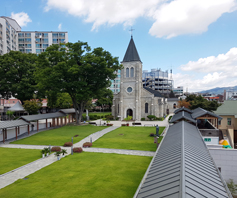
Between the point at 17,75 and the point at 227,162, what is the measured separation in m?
45.8

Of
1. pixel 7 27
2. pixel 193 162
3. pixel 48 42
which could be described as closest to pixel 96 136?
pixel 193 162

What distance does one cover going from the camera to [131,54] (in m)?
47.0

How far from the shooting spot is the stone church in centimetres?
4638

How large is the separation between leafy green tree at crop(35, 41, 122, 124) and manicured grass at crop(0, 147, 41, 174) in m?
14.7

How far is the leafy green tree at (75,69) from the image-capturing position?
32.3m

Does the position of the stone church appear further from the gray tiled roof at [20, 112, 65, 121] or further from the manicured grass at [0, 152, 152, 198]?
the manicured grass at [0, 152, 152, 198]

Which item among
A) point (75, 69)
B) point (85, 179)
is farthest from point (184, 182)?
point (75, 69)

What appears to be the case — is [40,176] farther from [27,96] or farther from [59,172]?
[27,96]

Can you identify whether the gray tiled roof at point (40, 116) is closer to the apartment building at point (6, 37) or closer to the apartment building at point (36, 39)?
the apartment building at point (6, 37)

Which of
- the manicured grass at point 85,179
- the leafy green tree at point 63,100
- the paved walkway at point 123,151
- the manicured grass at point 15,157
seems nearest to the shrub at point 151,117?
the leafy green tree at point 63,100

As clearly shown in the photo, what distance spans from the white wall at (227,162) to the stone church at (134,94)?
31.7 meters

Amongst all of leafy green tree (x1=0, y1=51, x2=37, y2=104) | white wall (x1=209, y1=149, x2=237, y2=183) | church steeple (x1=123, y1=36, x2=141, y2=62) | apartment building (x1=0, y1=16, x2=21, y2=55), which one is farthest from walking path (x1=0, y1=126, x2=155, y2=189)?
apartment building (x1=0, y1=16, x2=21, y2=55)

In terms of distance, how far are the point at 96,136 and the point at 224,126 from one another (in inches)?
865

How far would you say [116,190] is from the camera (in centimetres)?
1059
